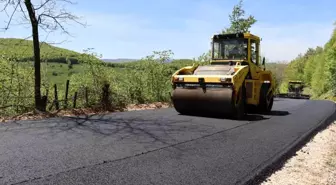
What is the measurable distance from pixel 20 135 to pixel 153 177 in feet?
11.0

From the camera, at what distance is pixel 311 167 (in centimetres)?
590

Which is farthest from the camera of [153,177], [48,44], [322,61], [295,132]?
[322,61]

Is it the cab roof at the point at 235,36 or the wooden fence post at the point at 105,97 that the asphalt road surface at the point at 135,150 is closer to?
the cab roof at the point at 235,36

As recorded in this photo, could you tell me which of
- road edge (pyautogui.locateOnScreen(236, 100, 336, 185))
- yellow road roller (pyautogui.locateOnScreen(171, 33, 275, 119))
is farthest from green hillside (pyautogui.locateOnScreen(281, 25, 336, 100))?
road edge (pyautogui.locateOnScreen(236, 100, 336, 185))

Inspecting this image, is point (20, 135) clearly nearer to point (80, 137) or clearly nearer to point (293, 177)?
point (80, 137)

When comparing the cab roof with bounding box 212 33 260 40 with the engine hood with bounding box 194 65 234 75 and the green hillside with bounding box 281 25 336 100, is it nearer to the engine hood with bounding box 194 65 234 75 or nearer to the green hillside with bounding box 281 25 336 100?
the engine hood with bounding box 194 65 234 75

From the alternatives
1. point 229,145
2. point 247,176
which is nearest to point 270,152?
point 229,145

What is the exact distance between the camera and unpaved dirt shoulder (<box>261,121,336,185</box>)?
503 cm

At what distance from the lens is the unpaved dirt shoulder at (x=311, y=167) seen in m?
5.03

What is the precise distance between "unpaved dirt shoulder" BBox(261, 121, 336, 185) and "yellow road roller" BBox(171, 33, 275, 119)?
8.51 feet

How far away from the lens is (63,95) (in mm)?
12680

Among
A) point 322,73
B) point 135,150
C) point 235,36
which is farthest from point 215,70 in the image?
point 322,73

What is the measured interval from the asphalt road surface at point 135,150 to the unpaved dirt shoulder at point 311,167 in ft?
1.02

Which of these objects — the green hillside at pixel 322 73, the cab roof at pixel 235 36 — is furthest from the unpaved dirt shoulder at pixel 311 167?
the green hillside at pixel 322 73
